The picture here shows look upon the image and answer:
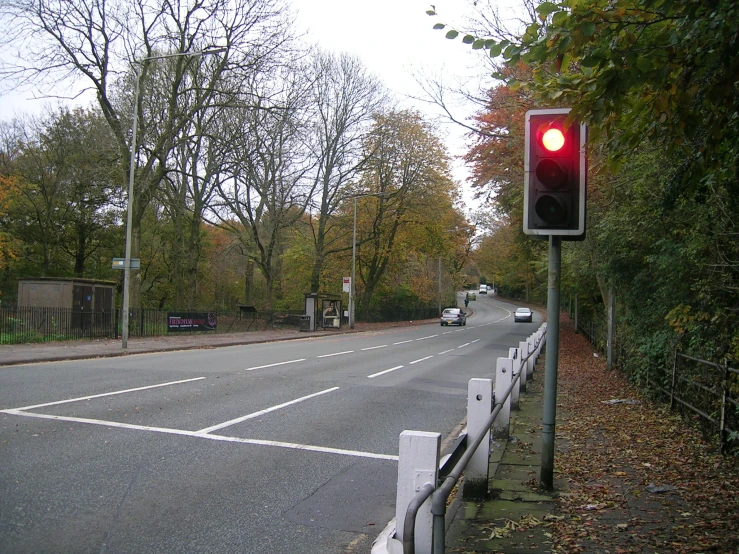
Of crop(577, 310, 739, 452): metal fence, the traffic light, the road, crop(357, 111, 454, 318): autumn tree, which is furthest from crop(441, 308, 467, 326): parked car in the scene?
the traffic light

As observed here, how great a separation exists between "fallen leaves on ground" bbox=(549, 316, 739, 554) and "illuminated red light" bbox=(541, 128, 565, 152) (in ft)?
10.0

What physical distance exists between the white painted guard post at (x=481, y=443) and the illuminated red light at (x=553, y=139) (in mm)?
2134

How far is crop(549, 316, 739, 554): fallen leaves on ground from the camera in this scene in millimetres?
4319

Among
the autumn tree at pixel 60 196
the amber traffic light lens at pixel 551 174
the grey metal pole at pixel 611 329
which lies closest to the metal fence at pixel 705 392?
the amber traffic light lens at pixel 551 174

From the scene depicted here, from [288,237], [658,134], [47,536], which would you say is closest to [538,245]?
[658,134]

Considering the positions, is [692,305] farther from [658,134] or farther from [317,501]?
[317,501]

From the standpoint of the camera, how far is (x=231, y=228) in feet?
131

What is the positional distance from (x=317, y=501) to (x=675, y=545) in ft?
9.30

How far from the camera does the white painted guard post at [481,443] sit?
5297 millimetres

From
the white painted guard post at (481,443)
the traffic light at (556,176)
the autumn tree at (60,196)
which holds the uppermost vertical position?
the autumn tree at (60,196)

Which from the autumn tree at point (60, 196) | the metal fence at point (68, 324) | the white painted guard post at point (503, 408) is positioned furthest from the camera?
the autumn tree at point (60, 196)

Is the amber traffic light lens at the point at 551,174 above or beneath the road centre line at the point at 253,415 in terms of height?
above

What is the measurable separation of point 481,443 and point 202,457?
10.2 ft

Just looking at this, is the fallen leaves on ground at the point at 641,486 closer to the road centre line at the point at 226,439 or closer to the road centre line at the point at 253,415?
the road centre line at the point at 226,439
